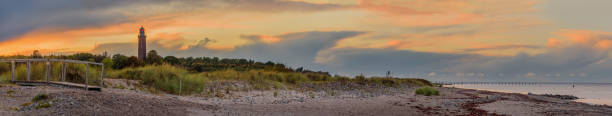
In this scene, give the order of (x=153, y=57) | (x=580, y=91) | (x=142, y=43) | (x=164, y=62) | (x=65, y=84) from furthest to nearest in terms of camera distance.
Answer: (x=580, y=91) → (x=153, y=57) → (x=142, y=43) → (x=164, y=62) → (x=65, y=84)

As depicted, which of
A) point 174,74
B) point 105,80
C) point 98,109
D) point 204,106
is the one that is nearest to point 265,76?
point 174,74

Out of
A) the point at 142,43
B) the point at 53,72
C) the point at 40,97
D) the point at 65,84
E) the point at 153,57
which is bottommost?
the point at 40,97

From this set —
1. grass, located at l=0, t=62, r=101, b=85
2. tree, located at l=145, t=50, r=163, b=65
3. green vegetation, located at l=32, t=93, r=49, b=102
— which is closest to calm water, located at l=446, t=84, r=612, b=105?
grass, located at l=0, t=62, r=101, b=85

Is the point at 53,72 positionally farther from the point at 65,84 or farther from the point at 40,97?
the point at 40,97

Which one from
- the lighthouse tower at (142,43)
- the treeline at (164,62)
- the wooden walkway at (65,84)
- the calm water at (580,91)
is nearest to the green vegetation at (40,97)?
the wooden walkway at (65,84)

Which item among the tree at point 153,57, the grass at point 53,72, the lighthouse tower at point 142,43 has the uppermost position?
the lighthouse tower at point 142,43

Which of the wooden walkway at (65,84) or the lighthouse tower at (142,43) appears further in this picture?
the lighthouse tower at (142,43)

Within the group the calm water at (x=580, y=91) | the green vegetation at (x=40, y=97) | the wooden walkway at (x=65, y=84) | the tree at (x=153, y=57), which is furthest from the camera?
the tree at (x=153, y=57)

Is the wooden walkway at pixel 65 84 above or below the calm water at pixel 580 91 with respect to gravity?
above

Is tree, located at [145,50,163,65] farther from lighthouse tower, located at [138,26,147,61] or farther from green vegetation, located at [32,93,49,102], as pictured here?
green vegetation, located at [32,93,49,102]

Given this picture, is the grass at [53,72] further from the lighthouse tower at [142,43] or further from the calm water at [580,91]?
the calm water at [580,91]

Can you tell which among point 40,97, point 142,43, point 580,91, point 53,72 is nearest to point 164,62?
point 53,72

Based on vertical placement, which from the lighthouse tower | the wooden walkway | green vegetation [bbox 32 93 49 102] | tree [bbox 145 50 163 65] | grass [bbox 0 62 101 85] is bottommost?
green vegetation [bbox 32 93 49 102]

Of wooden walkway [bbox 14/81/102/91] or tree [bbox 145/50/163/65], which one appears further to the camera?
tree [bbox 145/50/163/65]
